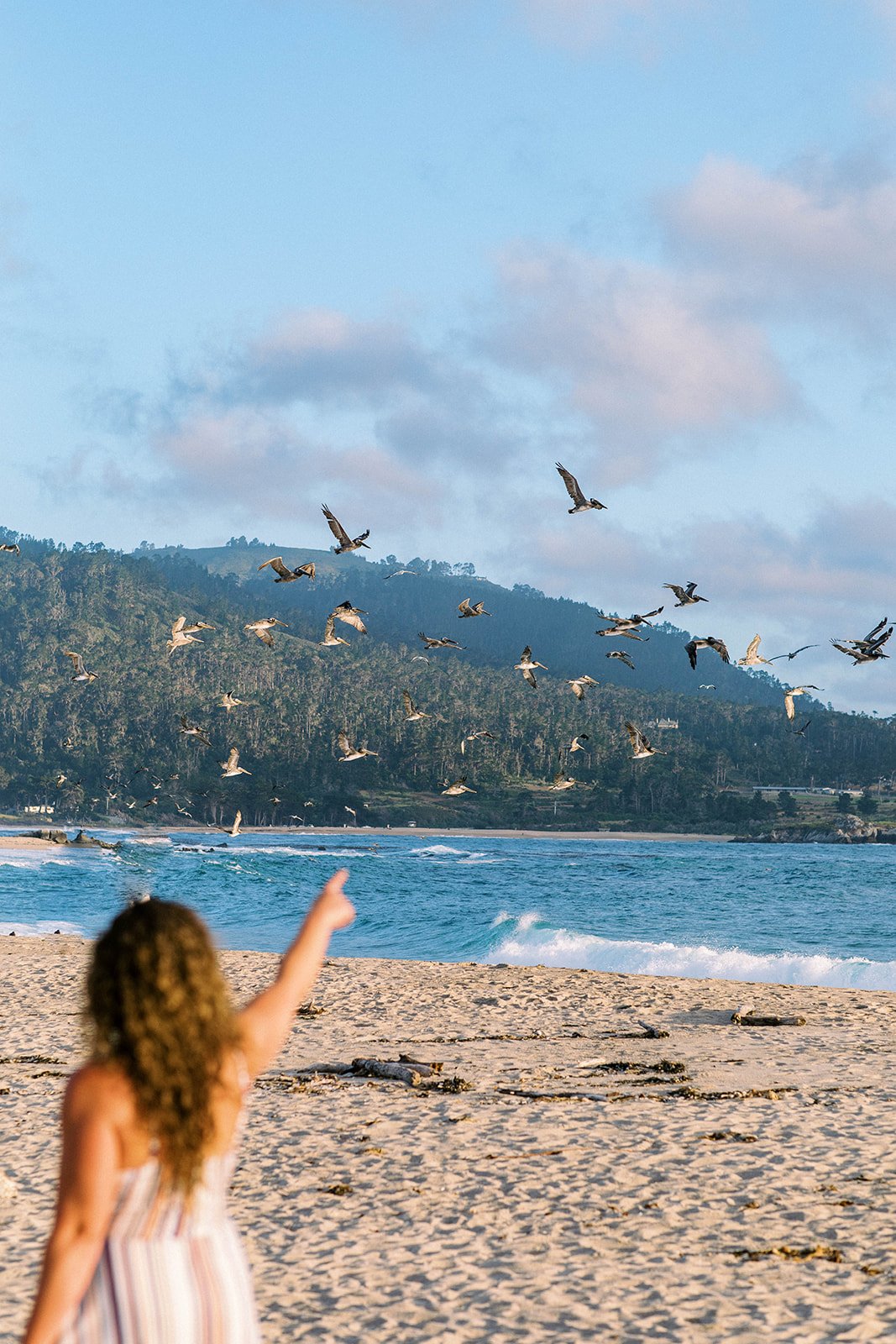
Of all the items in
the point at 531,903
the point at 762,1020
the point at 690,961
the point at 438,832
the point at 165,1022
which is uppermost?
the point at 165,1022

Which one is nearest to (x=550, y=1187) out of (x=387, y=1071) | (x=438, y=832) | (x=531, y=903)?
(x=387, y=1071)

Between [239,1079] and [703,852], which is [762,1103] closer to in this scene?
[239,1079]

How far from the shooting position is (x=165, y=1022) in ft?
10.4

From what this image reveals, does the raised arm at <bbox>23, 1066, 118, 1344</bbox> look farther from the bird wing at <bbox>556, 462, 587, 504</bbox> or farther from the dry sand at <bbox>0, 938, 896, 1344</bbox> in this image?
the bird wing at <bbox>556, 462, 587, 504</bbox>

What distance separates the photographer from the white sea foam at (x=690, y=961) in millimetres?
32438

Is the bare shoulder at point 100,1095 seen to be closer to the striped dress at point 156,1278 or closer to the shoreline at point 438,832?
the striped dress at point 156,1278

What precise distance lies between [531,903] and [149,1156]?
56.0 metres

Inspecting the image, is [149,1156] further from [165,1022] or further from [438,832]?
[438,832]

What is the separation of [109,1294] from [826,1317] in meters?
5.62

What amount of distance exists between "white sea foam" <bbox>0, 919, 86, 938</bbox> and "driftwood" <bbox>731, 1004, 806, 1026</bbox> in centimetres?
2305

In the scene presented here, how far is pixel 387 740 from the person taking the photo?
7648 inches

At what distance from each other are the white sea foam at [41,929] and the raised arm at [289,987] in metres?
35.6

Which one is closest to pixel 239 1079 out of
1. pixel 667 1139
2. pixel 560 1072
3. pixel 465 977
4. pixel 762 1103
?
pixel 667 1139

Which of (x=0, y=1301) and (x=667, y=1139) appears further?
(x=667, y=1139)
